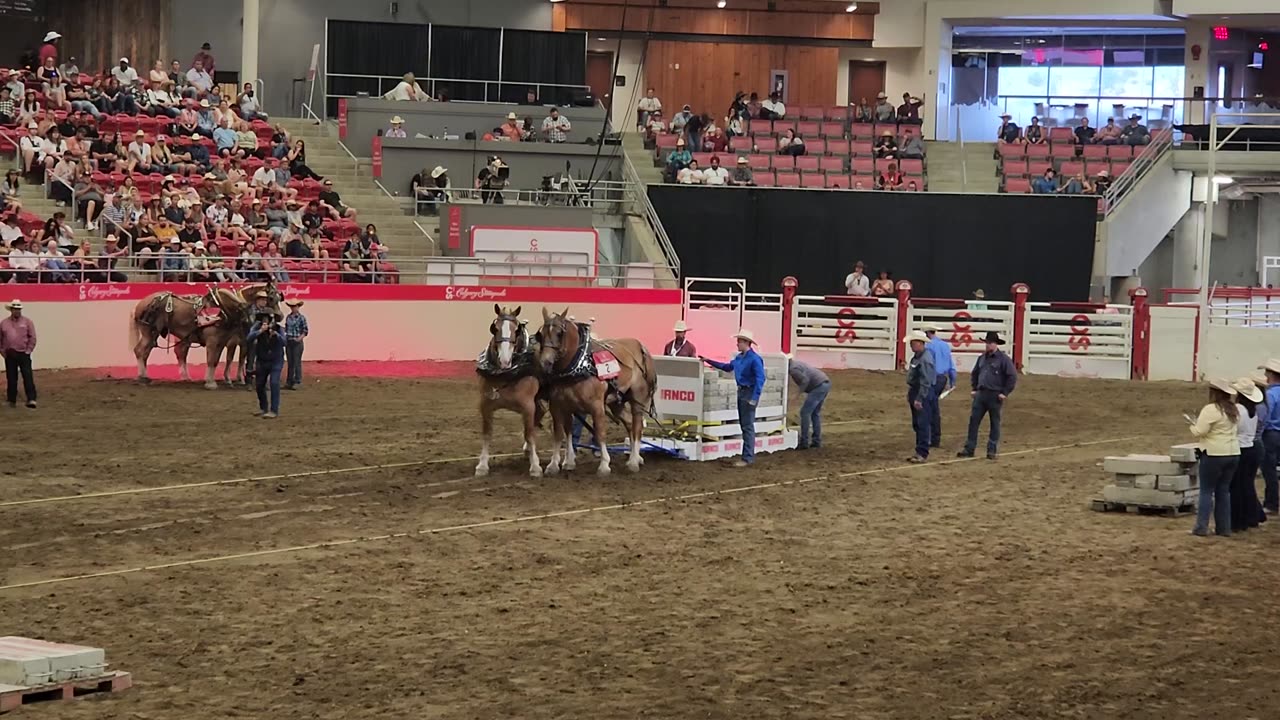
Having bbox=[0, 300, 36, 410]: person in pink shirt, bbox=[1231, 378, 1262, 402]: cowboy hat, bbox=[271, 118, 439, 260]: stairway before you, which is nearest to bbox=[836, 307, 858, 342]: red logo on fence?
bbox=[271, 118, 439, 260]: stairway

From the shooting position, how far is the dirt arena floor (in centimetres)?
981

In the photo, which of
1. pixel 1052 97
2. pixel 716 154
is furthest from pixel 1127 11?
pixel 716 154

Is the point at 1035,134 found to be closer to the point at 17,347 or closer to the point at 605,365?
the point at 605,365

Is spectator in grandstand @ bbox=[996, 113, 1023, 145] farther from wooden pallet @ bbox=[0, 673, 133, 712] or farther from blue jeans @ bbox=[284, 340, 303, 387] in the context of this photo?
wooden pallet @ bbox=[0, 673, 133, 712]

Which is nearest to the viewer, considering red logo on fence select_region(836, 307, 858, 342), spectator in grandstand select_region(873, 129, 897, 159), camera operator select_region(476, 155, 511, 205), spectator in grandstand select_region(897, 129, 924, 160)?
red logo on fence select_region(836, 307, 858, 342)

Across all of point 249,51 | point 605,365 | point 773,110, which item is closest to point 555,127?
point 773,110

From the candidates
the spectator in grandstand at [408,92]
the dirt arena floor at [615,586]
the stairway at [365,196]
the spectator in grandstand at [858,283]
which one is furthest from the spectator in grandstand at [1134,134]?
the dirt arena floor at [615,586]

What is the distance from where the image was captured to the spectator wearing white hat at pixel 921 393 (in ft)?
66.7

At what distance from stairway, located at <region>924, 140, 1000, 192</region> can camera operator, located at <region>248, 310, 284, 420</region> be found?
2150 cm

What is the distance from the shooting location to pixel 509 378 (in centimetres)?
1723

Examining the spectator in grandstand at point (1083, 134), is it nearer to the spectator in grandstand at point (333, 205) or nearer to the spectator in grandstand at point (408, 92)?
the spectator in grandstand at point (408, 92)

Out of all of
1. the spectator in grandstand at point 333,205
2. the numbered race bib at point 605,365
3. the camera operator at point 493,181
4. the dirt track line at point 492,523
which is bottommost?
the dirt track line at point 492,523

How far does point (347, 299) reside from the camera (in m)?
30.1

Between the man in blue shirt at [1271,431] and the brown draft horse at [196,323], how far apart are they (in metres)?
14.4
